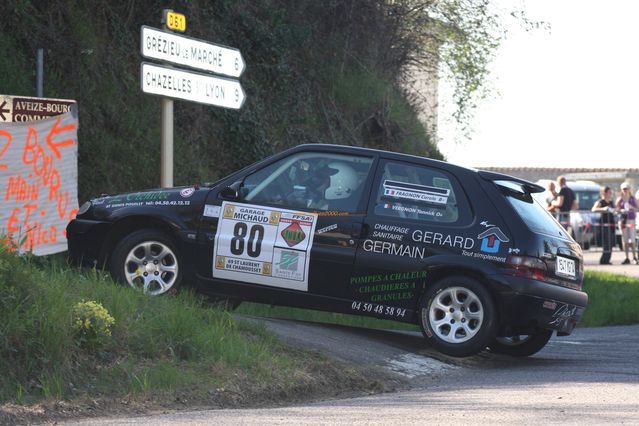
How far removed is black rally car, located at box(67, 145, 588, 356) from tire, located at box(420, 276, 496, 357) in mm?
11

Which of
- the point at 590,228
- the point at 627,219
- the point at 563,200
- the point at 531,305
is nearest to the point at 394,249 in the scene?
the point at 531,305

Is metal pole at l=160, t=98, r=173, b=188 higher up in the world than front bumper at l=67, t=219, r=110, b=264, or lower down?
higher up

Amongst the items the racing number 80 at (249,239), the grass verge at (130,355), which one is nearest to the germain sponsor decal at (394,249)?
the racing number 80 at (249,239)

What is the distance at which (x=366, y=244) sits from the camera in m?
11.0

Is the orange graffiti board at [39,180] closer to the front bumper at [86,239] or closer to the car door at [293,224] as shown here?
the front bumper at [86,239]

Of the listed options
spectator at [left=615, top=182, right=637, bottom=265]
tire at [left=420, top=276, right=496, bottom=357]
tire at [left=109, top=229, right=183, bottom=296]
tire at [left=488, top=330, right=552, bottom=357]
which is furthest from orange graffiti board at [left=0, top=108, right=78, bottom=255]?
spectator at [left=615, top=182, right=637, bottom=265]

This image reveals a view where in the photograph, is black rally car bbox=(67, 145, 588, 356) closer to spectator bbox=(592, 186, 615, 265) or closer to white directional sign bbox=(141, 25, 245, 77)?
white directional sign bbox=(141, 25, 245, 77)

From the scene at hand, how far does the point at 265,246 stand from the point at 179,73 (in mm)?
2825

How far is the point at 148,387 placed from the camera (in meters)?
8.07

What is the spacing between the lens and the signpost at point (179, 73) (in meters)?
12.8

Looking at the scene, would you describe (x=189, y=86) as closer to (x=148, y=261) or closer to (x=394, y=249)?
(x=148, y=261)

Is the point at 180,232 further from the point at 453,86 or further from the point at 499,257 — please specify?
the point at 453,86

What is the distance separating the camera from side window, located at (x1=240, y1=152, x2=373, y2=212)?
11266 millimetres

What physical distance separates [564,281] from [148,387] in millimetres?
4473
